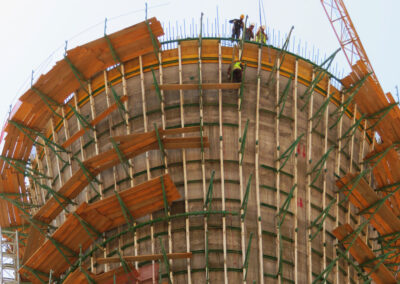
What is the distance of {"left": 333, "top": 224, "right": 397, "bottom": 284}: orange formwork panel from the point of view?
4288 centimetres

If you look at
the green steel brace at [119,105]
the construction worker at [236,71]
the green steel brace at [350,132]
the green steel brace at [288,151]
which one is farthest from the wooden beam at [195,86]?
the green steel brace at [350,132]

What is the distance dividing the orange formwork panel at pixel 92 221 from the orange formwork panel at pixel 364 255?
7.73 m

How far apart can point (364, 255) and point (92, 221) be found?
1236cm

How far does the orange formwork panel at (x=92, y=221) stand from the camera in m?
40.9

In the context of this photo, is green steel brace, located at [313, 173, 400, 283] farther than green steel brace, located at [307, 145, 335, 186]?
No

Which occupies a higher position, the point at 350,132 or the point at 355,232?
the point at 350,132

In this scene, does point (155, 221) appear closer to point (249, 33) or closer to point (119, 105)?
point (119, 105)

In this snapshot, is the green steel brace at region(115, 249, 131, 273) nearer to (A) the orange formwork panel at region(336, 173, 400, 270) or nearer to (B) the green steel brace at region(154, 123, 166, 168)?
(B) the green steel brace at region(154, 123, 166, 168)

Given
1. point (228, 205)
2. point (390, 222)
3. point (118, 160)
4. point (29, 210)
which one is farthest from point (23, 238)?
point (390, 222)

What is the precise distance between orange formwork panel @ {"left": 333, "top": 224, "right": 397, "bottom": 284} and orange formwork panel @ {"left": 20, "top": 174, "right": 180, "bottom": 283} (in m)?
7.73

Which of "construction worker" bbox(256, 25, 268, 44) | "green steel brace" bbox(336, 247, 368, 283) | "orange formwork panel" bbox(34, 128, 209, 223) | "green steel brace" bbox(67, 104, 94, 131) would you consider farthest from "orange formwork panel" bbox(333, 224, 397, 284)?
"green steel brace" bbox(67, 104, 94, 131)

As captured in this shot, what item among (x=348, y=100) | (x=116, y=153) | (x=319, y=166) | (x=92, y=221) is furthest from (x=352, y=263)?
(x=92, y=221)

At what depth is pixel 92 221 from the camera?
42062mm

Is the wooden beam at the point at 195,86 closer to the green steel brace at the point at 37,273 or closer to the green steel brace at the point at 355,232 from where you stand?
the green steel brace at the point at 355,232
